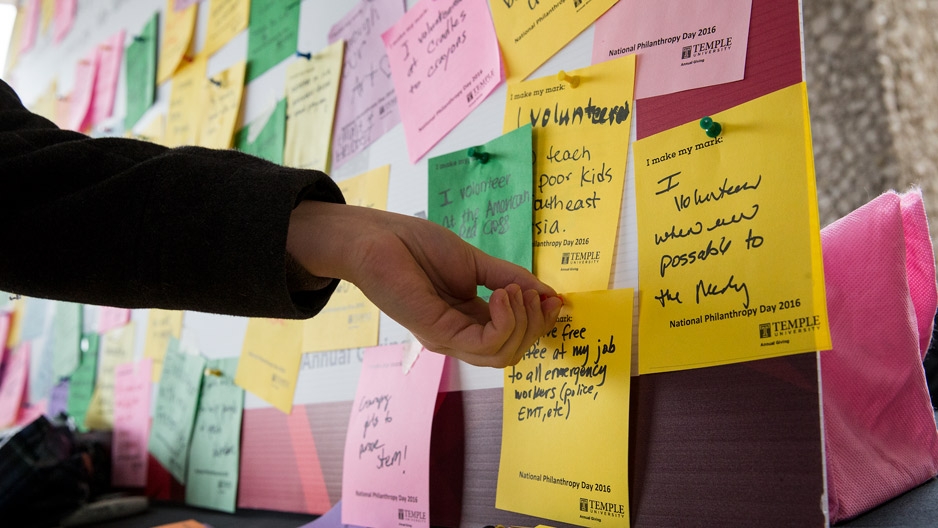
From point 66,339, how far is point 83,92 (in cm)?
62

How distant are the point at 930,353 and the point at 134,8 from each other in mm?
1681

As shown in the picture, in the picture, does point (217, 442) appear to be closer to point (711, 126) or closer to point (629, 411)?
point (629, 411)

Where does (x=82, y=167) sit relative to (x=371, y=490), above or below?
above

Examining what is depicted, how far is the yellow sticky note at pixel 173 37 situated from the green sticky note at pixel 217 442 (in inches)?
24.5

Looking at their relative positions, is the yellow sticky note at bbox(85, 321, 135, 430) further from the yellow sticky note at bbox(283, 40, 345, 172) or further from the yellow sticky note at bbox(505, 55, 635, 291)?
the yellow sticky note at bbox(505, 55, 635, 291)

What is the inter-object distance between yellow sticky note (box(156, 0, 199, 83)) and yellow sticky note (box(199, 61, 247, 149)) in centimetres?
15

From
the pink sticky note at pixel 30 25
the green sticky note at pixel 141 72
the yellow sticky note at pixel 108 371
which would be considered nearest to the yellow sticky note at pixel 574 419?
the yellow sticky note at pixel 108 371

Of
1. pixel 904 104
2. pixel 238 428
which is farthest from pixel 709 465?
pixel 904 104

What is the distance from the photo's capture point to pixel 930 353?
858 millimetres

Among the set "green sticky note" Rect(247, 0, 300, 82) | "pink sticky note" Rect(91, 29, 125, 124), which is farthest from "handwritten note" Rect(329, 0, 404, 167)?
"pink sticky note" Rect(91, 29, 125, 124)

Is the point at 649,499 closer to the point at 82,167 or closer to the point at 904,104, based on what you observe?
the point at 82,167

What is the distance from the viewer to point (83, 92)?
5.43 ft

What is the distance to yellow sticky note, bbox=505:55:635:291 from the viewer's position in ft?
1.81

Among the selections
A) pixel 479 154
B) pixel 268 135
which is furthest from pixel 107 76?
pixel 479 154
